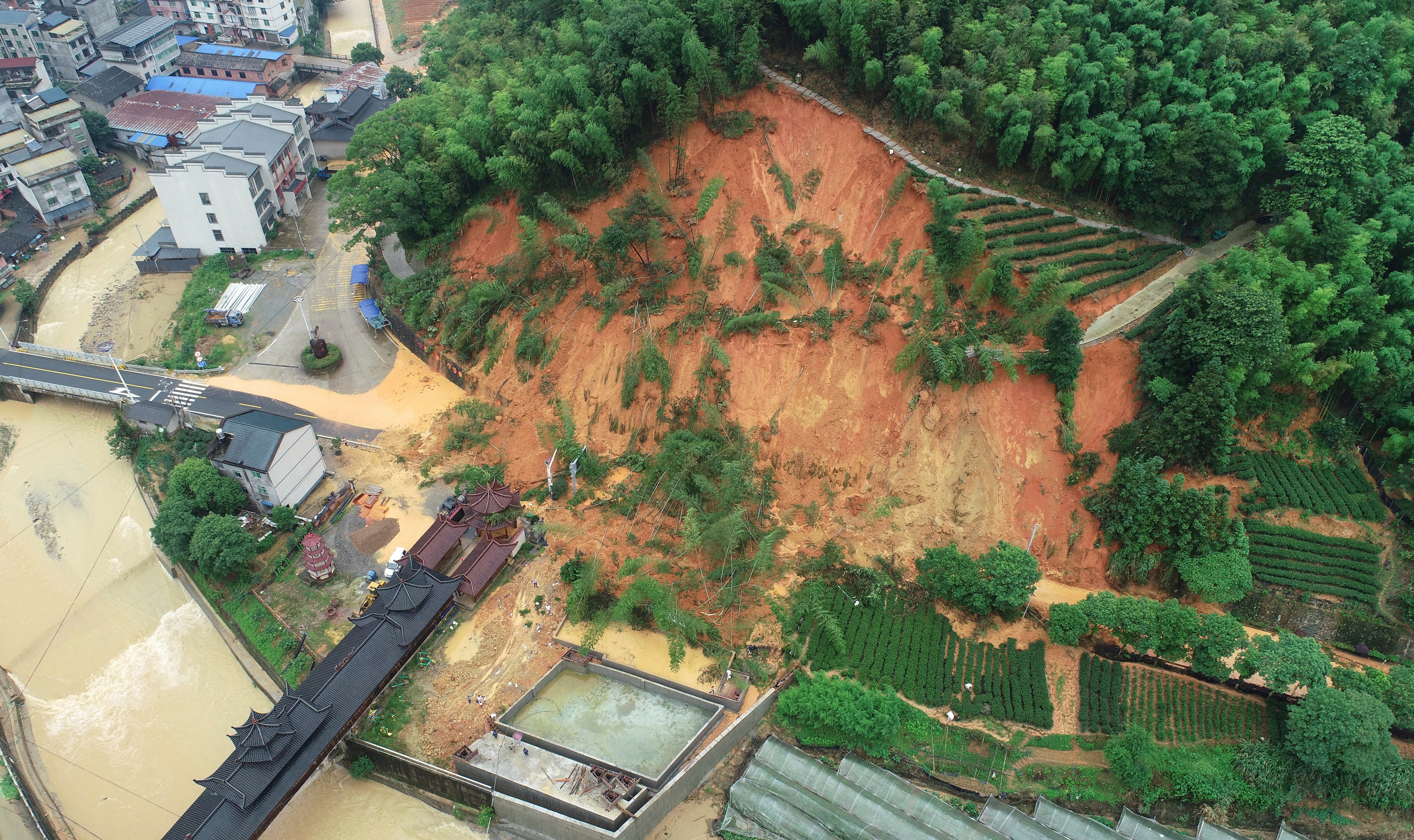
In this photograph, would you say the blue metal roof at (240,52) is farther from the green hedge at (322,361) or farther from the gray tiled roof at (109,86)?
the green hedge at (322,361)

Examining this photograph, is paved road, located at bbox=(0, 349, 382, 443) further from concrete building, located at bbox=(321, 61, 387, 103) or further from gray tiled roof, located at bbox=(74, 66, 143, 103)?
concrete building, located at bbox=(321, 61, 387, 103)

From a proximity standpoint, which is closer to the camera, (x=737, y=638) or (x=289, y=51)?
(x=737, y=638)

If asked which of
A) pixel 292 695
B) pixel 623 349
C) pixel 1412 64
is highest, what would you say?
pixel 1412 64

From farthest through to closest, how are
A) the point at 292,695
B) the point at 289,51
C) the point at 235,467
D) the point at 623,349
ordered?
the point at 289,51, the point at 623,349, the point at 235,467, the point at 292,695

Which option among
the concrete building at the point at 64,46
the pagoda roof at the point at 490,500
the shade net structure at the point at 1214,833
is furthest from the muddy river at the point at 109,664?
the concrete building at the point at 64,46

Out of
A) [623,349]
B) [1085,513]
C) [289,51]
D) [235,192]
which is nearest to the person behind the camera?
[1085,513]

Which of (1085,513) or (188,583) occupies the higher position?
(1085,513)

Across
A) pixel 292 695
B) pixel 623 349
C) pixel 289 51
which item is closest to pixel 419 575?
pixel 292 695

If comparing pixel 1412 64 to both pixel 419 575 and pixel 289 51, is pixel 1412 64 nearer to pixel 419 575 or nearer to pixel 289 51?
pixel 419 575
